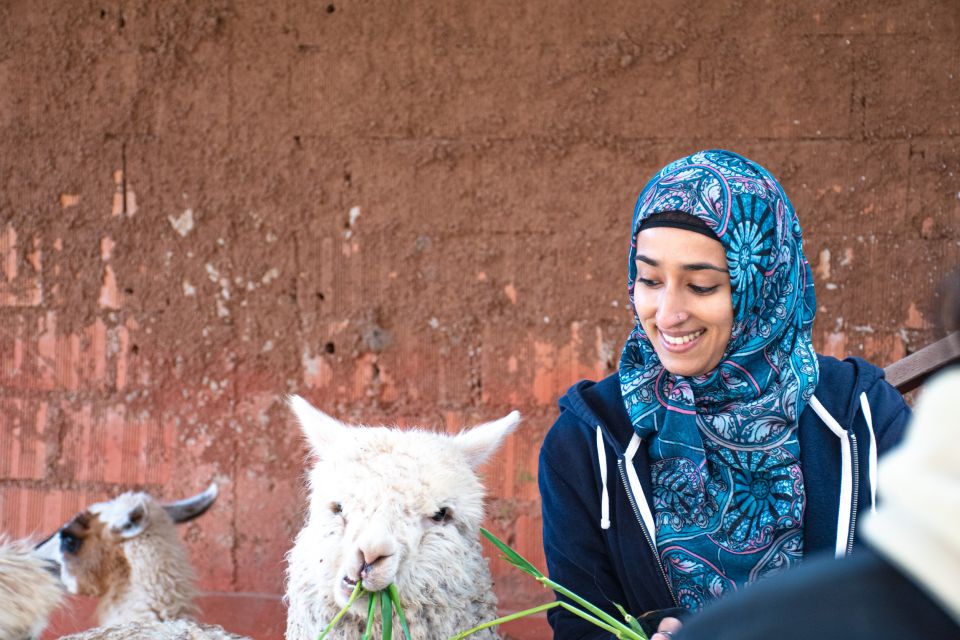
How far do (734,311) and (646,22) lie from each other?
8.57 ft

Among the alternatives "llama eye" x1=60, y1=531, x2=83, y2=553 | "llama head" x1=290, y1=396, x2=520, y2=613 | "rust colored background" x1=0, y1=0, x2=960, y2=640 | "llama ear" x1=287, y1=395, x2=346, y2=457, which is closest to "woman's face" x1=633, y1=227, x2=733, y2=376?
"llama head" x1=290, y1=396, x2=520, y2=613

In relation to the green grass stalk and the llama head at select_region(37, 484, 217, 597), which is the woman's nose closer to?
the green grass stalk

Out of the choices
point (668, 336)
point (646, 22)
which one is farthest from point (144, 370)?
point (668, 336)

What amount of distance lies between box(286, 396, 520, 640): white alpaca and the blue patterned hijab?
0.50 m

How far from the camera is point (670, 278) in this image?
7.60ft

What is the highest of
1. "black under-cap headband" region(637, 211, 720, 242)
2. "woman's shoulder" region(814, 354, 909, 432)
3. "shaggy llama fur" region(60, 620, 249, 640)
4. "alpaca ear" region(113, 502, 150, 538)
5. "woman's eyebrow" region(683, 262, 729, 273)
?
"black under-cap headband" region(637, 211, 720, 242)

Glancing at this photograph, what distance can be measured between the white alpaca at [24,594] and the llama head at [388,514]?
65 centimetres

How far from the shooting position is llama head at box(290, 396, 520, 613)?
1.96m

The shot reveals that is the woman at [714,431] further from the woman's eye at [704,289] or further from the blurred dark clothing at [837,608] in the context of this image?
the blurred dark clothing at [837,608]

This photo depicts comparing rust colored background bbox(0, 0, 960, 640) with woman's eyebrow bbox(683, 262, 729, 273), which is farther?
rust colored background bbox(0, 0, 960, 640)

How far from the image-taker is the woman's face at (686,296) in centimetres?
230

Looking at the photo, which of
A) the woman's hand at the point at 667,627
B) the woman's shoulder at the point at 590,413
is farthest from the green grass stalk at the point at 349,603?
the woman's shoulder at the point at 590,413

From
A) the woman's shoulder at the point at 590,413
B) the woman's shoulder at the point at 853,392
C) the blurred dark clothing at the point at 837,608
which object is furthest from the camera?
the woman's shoulder at the point at 590,413

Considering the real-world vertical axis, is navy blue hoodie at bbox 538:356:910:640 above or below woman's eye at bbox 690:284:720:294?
below
